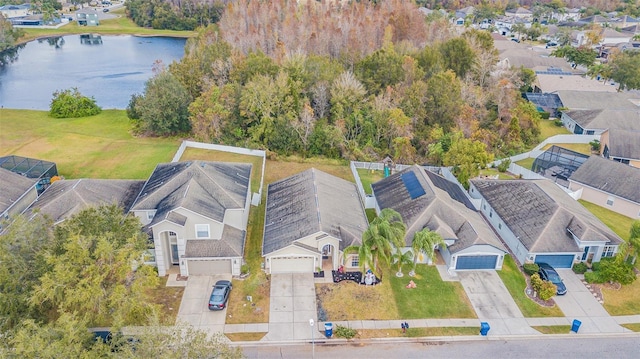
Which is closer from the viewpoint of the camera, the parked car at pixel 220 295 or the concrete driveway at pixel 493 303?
the concrete driveway at pixel 493 303

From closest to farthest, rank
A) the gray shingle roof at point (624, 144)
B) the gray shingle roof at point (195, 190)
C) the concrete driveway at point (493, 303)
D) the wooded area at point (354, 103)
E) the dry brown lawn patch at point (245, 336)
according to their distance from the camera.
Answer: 1. the dry brown lawn patch at point (245, 336)
2. the concrete driveway at point (493, 303)
3. the gray shingle roof at point (195, 190)
4. the gray shingle roof at point (624, 144)
5. the wooded area at point (354, 103)

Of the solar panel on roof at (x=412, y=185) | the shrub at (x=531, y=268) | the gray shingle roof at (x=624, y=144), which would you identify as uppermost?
the solar panel on roof at (x=412, y=185)

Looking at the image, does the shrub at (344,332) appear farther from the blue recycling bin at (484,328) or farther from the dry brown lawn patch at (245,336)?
the blue recycling bin at (484,328)

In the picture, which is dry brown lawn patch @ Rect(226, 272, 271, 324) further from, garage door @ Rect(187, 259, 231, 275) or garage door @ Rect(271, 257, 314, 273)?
garage door @ Rect(187, 259, 231, 275)

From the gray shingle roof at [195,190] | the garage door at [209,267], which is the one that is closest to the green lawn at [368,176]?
the gray shingle roof at [195,190]

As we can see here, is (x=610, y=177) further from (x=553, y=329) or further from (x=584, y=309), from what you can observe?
(x=553, y=329)

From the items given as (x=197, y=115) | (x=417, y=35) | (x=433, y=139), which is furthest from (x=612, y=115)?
(x=197, y=115)
